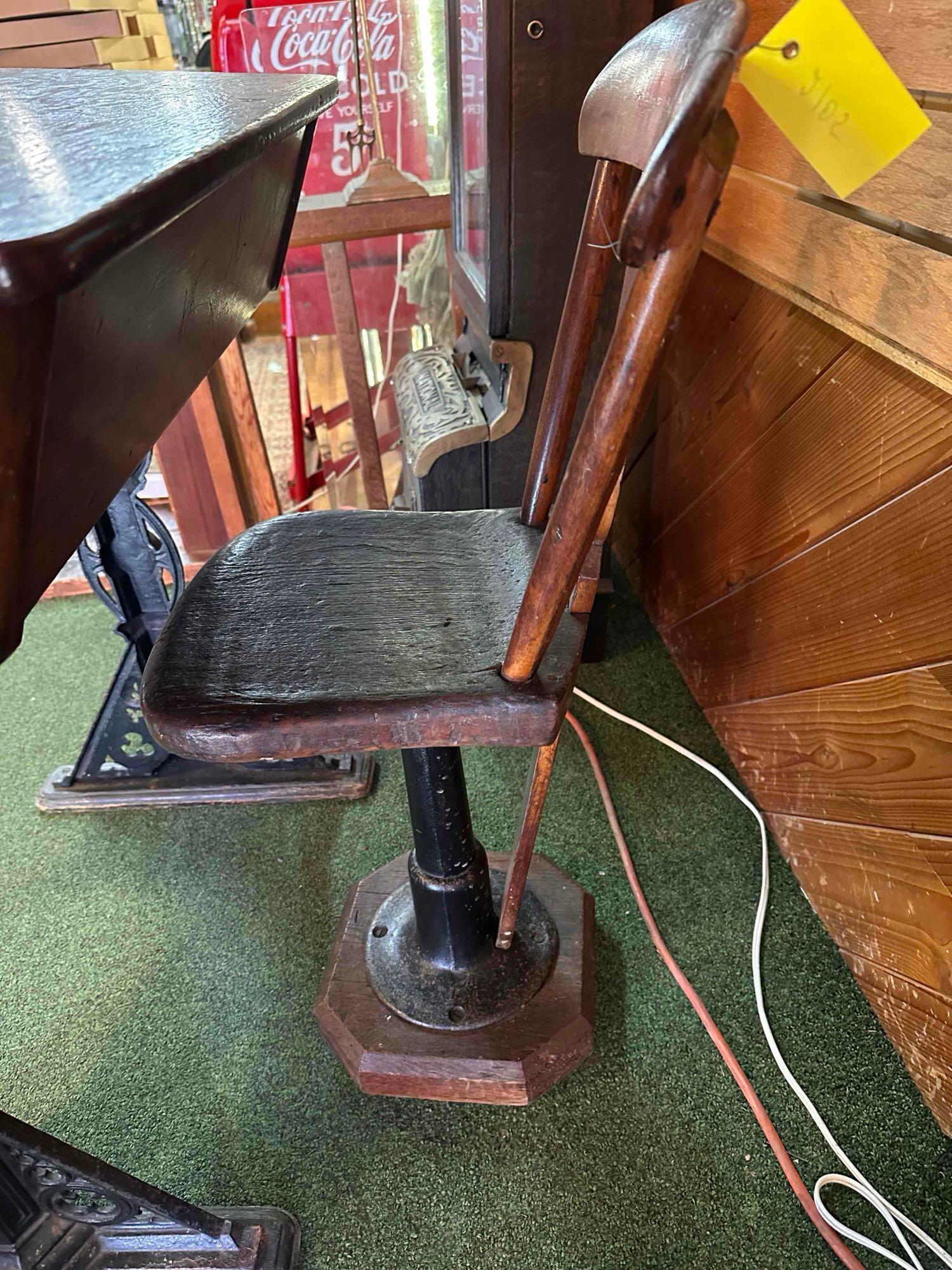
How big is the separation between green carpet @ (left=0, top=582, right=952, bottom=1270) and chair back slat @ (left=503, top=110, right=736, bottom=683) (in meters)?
0.64

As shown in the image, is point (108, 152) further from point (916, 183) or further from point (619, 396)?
point (916, 183)

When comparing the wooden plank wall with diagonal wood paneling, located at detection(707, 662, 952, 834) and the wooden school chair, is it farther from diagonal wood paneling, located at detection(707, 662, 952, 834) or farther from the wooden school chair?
the wooden school chair

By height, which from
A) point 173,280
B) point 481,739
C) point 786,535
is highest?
point 173,280

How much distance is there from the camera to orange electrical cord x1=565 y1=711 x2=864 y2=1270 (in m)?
0.81

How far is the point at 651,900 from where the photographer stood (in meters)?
1.14

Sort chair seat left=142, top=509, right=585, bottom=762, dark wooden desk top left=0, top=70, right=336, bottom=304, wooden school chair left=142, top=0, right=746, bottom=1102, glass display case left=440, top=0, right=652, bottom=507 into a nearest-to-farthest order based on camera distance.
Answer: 1. dark wooden desk top left=0, top=70, right=336, bottom=304
2. wooden school chair left=142, top=0, right=746, bottom=1102
3. chair seat left=142, top=509, right=585, bottom=762
4. glass display case left=440, top=0, right=652, bottom=507

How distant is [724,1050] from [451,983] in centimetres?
34

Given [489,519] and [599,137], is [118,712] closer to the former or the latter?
[489,519]

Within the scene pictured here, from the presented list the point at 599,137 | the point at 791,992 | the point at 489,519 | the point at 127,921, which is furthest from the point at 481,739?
the point at 127,921

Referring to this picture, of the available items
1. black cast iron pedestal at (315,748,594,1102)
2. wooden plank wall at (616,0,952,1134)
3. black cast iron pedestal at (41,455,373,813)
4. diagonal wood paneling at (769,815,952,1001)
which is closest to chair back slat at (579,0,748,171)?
wooden plank wall at (616,0,952,1134)

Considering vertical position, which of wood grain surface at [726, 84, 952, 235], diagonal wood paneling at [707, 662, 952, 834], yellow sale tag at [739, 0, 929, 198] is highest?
yellow sale tag at [739, 0, 929, 198]

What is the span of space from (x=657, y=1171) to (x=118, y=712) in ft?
3.62

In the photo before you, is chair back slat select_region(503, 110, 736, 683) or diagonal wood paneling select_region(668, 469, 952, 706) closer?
chair back slat select_region(503, 110, 736, 683)

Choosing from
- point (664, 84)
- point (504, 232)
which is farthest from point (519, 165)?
point (664, 84)
